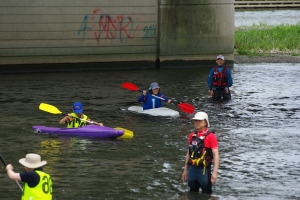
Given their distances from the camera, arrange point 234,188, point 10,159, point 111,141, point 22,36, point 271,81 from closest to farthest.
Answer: point 234,188 → point 10,159 → point 111,141 → point 271,81 → point 22,36

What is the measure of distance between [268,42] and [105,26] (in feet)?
30.3

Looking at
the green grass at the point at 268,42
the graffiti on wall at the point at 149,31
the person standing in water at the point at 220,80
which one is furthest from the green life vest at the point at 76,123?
the green grass at the point at 268,42

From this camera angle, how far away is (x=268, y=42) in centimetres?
3425

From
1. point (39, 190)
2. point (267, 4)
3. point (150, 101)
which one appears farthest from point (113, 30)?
point (267, 4)

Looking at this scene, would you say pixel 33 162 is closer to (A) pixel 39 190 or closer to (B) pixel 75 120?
(A) pixel 39 190

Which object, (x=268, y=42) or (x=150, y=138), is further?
(x=268, y=42)

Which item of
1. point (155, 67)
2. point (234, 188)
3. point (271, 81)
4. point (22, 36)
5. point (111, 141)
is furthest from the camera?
point (155, 67)

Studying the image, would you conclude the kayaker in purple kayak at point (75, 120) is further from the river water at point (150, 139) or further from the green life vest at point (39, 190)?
the green life vest at point (39, 190)

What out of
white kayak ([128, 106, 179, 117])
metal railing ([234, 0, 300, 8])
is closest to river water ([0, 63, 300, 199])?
white kayak ([128, 106, 179, 117])

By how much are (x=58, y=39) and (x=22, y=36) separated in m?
1.43

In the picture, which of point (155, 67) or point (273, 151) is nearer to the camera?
point (273, 151)

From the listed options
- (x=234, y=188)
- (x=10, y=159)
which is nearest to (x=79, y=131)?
(x=10, y=159)

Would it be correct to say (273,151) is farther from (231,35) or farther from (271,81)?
(231,35)

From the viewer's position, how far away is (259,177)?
13000 millimetres
